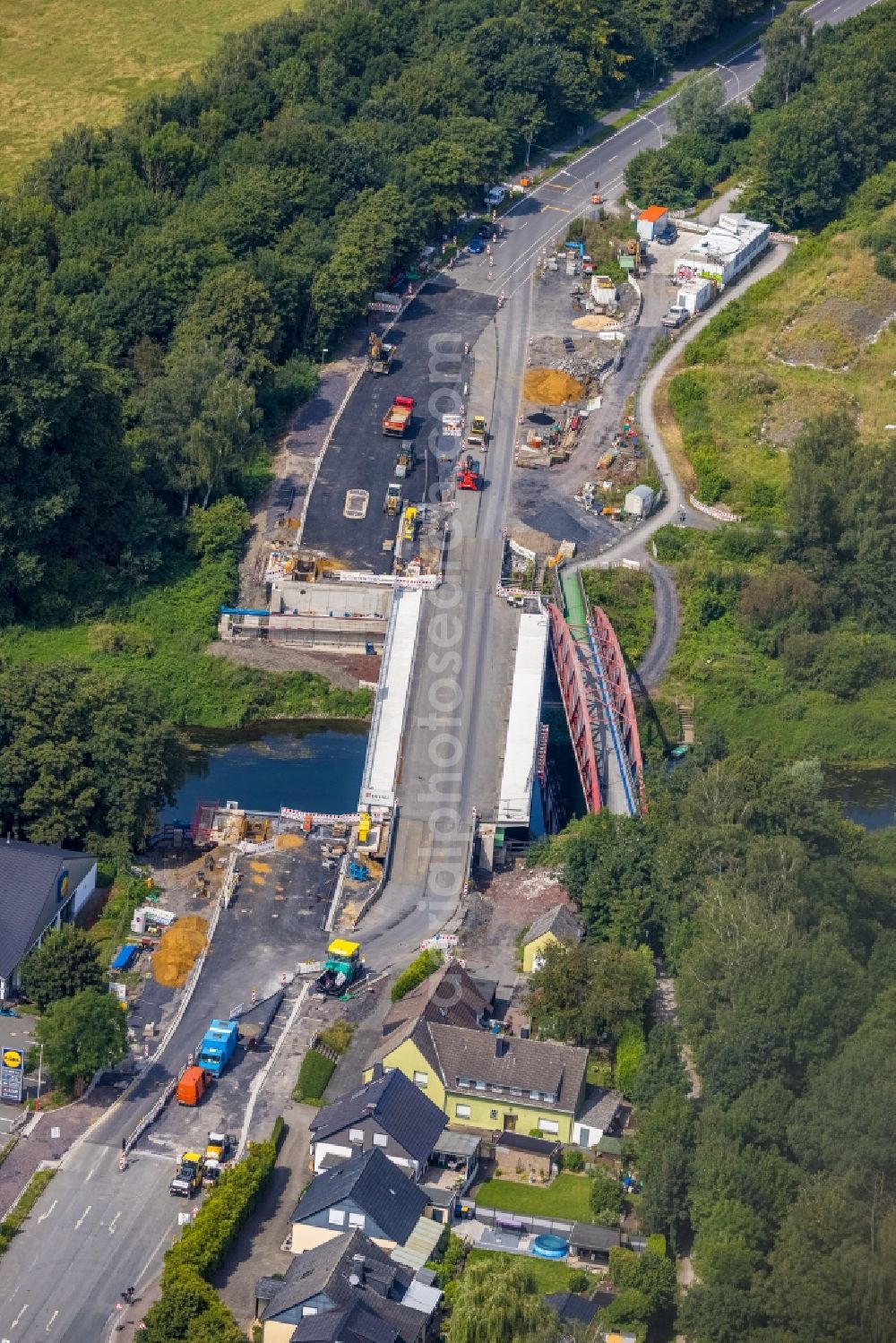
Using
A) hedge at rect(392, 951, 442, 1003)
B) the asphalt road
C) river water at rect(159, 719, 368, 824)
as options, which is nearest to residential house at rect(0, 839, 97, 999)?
the asphalt road

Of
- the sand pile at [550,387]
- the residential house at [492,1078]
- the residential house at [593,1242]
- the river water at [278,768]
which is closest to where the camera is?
the residential house at [593,1242]

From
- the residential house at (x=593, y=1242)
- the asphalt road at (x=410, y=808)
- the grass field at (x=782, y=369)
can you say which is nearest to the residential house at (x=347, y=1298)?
the asphalt road at (x=410, y=808)

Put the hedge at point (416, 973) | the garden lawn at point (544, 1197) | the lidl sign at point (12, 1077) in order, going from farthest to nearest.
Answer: the hedge at point (416, 973) < the lidl sign at point (12, 1077) < the garden lawn at point (544, 1197)

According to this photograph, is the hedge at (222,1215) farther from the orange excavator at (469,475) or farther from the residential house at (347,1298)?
the orange excavator at (469,475)

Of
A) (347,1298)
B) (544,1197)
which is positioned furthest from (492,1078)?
(347,1298)

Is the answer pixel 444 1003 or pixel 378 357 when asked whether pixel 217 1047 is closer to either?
pixel 444 1003

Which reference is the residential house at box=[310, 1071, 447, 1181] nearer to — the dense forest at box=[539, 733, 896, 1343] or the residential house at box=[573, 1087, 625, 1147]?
the residential house at box=[573, 1087, 625, 1147]
